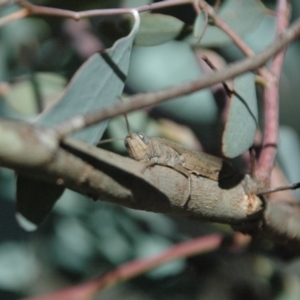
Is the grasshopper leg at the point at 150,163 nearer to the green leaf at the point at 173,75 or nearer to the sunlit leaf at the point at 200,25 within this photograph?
the sunlit leaf at the point at 200,25

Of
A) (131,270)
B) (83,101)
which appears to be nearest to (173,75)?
(131,270)

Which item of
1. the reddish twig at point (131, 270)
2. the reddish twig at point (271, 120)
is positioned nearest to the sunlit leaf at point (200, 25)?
the reddish twig at point (271, 120)

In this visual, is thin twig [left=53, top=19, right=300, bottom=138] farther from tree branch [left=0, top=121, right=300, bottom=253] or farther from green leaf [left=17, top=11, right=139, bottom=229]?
green leaf [left=17, top=11, right=139, bottom=229]

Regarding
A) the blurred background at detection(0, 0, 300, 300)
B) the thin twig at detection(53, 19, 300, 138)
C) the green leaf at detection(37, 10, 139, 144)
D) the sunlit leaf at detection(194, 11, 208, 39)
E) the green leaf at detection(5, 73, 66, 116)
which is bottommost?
the blurred background at detection(0, 0, 300, 300)

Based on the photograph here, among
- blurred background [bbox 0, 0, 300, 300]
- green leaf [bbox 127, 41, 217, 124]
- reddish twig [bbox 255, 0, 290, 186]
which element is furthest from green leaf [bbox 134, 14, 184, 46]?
green leaf [bbox 127, 41, 217, 124]

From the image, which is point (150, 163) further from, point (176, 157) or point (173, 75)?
point (173, 75)

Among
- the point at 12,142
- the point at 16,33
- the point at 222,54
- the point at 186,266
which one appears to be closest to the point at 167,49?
the point at 222,54
